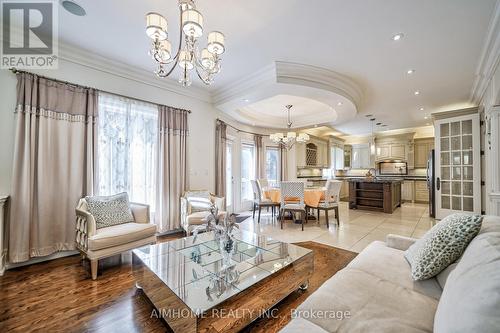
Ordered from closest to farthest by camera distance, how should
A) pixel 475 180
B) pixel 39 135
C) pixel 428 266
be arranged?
pixel 428 266, pixel 39 135, pixel 475 180

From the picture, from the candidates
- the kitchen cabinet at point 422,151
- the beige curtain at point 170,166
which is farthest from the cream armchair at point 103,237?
the kitchen cabinet at point 422,151

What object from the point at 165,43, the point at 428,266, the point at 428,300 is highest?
the point at 165,43

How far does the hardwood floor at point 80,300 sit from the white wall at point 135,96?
1.15 meters

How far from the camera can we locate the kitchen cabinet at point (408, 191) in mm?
7781

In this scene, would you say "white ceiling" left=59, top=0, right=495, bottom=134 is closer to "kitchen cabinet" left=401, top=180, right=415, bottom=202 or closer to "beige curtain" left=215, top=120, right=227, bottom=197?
"beige curtain" left=215, top=120, right=227, bottom=197

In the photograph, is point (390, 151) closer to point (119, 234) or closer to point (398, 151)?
point (398, 151)

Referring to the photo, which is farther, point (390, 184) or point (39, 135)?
point (390, 184)

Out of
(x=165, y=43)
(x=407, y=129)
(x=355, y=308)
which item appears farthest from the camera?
(x=407, y=129)

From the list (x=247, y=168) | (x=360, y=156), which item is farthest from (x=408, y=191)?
(x=247, y=168)

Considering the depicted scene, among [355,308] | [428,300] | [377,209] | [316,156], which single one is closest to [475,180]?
[377,209]

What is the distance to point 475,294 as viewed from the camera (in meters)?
0.71

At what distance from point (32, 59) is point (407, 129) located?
1006 cm

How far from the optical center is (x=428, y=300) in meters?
1.17

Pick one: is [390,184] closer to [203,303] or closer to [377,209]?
[377,209]
